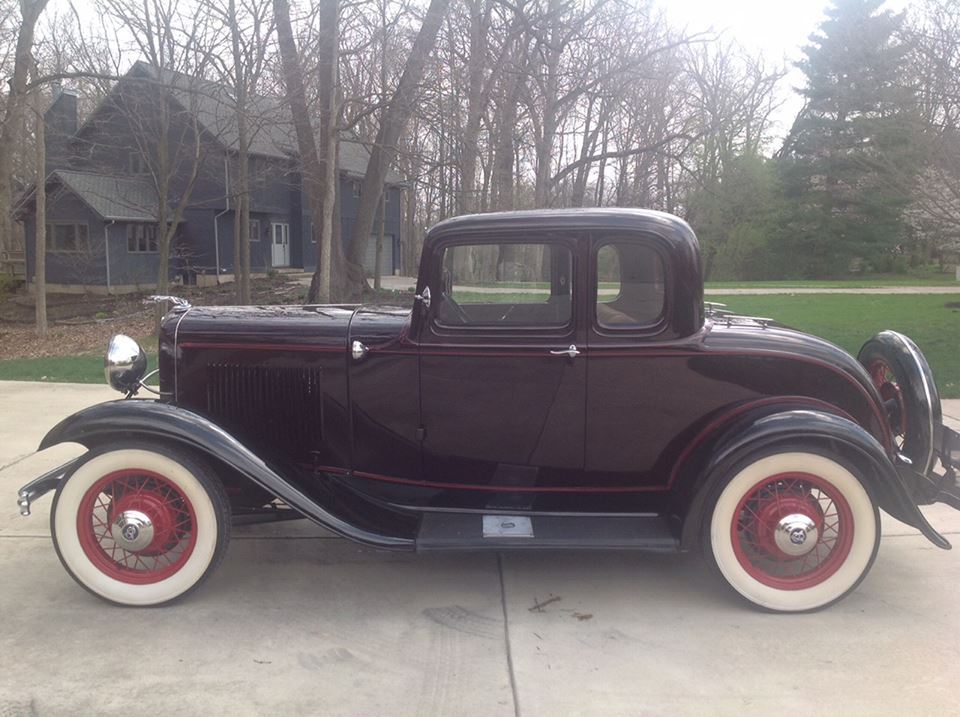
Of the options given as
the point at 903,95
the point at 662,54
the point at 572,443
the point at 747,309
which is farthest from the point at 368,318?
the point at 662,54

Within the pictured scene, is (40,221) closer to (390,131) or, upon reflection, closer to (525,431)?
(390,131)

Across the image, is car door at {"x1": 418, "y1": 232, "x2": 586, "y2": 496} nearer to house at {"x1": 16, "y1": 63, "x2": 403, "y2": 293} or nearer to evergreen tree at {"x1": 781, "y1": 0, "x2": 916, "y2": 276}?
house at {"x1": 16, "y1": 63, "x2": 403, "y2": 293}

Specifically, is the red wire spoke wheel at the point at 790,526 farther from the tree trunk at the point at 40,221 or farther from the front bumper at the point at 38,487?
the tree trunk at the point at 40,221

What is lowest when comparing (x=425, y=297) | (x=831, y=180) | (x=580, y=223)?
(x=425, y=297)

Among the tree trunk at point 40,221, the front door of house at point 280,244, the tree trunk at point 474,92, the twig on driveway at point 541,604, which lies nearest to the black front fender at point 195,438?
the twig on driveway at point 541,604

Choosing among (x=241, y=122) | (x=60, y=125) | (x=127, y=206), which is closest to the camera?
(x=241, y=122)

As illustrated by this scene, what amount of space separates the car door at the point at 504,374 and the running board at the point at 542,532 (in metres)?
0.19

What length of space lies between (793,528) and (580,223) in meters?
1.66

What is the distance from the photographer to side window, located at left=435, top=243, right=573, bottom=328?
3.76m

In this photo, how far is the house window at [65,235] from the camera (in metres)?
25.5

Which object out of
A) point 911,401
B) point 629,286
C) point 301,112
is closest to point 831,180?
point 301,112

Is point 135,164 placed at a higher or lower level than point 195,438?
higher

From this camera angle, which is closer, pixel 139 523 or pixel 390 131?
pixel 139 523

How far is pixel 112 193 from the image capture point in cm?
2578
